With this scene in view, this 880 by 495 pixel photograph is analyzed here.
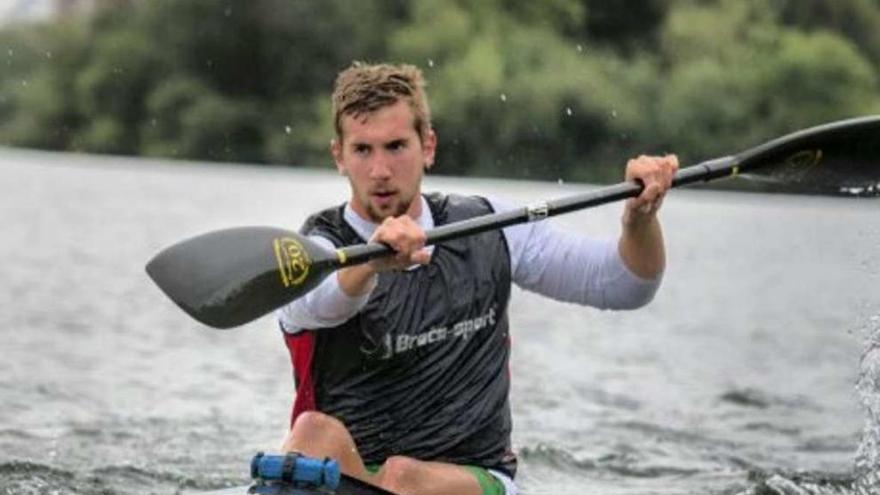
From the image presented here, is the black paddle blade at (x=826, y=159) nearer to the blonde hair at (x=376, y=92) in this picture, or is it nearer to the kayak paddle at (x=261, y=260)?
the kayak paddle at (x=261, y=260)

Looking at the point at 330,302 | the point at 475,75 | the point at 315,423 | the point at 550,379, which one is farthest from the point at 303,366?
the point at 475,75

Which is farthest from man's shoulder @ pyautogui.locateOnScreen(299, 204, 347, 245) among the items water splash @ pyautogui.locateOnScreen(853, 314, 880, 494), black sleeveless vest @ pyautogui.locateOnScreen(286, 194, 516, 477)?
water splash @ pyautogui.locateOnScreen(853, 314, 880, 494)

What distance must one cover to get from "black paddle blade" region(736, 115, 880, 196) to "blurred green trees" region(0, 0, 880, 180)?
26.8 meters

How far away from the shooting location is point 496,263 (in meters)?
5.80

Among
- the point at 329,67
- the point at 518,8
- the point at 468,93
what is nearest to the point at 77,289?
the point at 468,93

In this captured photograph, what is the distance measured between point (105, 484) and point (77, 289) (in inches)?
439

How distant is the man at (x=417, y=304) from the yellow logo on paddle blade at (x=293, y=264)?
9cm

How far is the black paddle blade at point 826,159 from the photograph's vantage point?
6.25 meters

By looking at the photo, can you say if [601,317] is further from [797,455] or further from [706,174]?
[706,174]

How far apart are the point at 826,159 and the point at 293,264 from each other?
2.02 metres

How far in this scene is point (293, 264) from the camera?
17.3 feet

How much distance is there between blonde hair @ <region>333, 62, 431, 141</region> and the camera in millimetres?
5418

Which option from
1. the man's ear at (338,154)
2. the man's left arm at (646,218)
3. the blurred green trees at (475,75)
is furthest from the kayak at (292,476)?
the blurred green trees at (475,75)

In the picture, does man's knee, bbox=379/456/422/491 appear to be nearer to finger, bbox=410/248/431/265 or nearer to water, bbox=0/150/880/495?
finger, bbox=410/248/431/265
